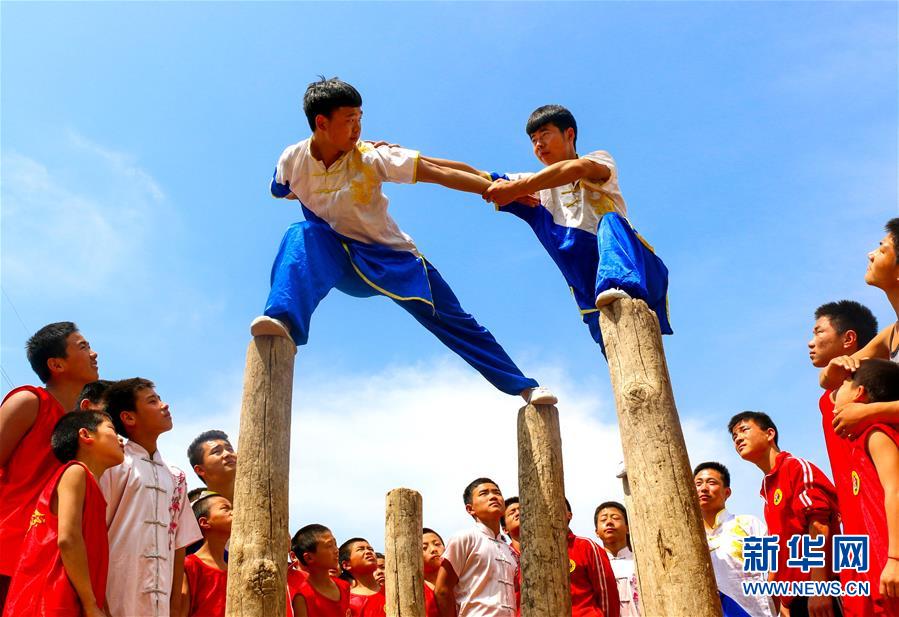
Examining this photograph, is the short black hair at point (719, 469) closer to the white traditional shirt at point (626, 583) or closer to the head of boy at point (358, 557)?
the white traditional shirt at point (626, 583)

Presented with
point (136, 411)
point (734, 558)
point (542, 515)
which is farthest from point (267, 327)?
point (734, 558)

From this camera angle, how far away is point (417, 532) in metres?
7.56

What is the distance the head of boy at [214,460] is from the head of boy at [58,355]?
1370mm

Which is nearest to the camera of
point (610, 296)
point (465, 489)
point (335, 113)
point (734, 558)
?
point (610, 296)

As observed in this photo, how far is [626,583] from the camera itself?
860 cm

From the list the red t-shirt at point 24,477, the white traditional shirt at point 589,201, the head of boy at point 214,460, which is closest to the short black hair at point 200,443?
the head of boy at point 214,460

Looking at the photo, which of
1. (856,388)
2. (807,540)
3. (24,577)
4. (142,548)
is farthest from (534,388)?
(24,577)

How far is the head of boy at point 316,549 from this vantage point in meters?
7.91

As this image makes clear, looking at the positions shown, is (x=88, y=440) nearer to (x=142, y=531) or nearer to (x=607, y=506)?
(x=142, y=531)

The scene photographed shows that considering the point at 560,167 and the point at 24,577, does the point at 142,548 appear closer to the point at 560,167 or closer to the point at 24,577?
the point at 24,577

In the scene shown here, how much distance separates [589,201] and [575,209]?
128 mm

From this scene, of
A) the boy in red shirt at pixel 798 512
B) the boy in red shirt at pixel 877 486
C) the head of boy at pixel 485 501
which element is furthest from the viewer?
the head of boy at pixel 485 501

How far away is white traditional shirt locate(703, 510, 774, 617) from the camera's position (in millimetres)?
7461

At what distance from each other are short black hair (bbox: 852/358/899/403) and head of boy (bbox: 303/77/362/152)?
3845 millimetres
